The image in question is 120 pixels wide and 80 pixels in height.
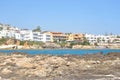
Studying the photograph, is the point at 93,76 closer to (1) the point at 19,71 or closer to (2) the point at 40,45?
(1) the point at 19,71

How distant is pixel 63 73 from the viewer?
2112cm

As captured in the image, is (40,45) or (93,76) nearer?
(93,76)

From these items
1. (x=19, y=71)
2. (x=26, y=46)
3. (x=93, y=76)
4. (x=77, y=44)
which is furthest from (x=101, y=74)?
(x=77, y=44)

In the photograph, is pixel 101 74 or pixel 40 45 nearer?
pixel 101 74

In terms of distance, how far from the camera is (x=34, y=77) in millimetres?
19156

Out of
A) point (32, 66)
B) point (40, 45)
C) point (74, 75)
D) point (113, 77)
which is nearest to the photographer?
point (113, 77)

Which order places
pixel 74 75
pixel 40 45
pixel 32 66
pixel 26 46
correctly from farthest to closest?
1. pixel 40 45
2. pixel 26 46
3. pixel 32 66
4. pixel 74 75

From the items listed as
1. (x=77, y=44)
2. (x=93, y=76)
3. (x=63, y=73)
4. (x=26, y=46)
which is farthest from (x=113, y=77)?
(x=77, y=44)

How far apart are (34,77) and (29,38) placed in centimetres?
18118

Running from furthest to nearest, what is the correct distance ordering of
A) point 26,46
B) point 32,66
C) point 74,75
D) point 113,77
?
point 26,46
point 32,66
point 74,75
point 113,77

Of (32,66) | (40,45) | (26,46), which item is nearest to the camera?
(32,66)

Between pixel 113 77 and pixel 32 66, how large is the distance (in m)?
6.83

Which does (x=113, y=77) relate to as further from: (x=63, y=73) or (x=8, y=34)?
(x=8, y=34)

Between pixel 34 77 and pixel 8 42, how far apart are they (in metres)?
155
